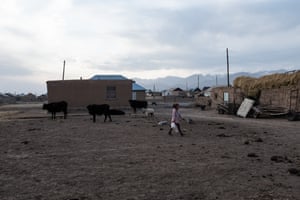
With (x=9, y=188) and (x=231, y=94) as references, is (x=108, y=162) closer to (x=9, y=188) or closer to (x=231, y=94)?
(x=9, y=188)

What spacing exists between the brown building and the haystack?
1196cm

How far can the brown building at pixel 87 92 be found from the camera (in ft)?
115

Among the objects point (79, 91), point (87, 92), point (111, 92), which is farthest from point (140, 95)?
point (79, 91)

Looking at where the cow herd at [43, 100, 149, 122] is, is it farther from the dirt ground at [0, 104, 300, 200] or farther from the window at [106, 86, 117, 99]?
the dirt ground at [0, 104, 300, 200]

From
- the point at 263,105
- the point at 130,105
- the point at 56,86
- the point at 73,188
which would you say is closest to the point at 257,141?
the point at 73,188

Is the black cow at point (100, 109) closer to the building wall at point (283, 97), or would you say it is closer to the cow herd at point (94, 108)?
the cow herd at point (94, 108)

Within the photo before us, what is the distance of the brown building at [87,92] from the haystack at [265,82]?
1196cm

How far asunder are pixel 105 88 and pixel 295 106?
55.2 ft

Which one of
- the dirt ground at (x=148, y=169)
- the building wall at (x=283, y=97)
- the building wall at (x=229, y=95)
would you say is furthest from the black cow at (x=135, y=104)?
the dirt ground at (x=148, y=169)

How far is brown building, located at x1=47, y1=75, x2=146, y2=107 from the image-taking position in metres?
35.2

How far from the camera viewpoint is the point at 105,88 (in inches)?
1404

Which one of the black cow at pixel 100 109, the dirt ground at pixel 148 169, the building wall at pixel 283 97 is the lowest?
the dirt ground at pixel 148 169

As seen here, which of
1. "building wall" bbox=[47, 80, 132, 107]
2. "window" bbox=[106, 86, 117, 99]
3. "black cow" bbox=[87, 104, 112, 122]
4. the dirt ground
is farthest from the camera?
"window" bbox=[106, 86, 117, 99]

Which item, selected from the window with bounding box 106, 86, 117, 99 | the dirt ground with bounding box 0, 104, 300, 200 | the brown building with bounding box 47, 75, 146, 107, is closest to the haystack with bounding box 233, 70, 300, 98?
the brown building with bounding box 47, 75, 146, 107
